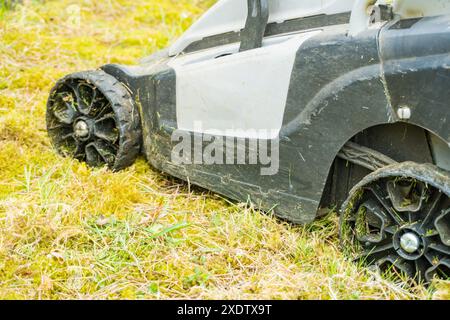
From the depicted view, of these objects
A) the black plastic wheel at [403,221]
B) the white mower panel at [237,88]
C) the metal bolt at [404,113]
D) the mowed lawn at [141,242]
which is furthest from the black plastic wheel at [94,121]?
the metal bolt at [404,113]

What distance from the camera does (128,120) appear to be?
336 cm

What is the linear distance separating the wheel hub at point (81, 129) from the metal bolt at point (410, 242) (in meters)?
1.80

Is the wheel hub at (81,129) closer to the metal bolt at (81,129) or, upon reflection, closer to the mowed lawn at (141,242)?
the metal bolt at (81,129)

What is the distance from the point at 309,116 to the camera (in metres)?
2.64

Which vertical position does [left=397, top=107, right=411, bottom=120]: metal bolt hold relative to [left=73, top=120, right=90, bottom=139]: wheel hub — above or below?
above

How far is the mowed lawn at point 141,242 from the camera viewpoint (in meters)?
2.44

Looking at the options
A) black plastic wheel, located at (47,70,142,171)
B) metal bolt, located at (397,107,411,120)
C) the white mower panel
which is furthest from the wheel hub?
metal bolt, located at (397,107,411,120)

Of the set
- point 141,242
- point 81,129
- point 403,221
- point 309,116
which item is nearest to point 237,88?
point 309,116

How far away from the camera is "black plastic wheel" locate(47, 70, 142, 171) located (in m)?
3.37

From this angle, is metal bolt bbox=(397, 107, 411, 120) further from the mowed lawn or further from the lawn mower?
the mowed lawn

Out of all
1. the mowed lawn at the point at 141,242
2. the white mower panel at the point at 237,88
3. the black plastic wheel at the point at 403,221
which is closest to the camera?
the black plastic wheel at the point at 403,221

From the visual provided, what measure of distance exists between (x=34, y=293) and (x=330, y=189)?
1.28 meters
